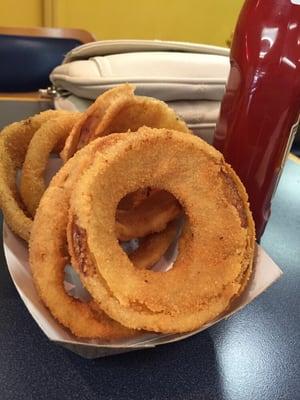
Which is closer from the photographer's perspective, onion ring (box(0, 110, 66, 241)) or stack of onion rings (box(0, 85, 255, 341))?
stack of onion rings (box(0, 85, 255, 341))

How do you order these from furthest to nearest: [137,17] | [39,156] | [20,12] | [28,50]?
[137,17]
[20,12]
[28,50]
[39,156]

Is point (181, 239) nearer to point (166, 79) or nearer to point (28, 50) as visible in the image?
point (166, 79)

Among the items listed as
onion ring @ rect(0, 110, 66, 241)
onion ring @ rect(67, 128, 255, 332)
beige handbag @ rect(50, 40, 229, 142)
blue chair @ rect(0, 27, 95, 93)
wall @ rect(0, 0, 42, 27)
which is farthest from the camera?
wall @ rect(0, 0, 42, 27)

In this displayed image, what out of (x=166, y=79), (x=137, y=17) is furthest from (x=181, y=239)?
(x=137, y=17)

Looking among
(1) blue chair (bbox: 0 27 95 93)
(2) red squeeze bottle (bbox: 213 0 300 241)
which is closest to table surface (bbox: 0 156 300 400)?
(2) red squeeze bottle (bbox: 213 0 300 241)

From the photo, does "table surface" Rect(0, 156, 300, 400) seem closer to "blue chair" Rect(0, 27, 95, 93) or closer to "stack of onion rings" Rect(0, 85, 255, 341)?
"stack of onion rings" Rect(0, 85, 255, 341)

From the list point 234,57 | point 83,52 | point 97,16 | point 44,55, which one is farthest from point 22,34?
point 234,57

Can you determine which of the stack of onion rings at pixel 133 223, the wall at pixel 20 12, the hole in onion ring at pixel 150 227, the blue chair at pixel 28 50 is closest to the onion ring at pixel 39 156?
the stack of onion rings at pixel 133 223
